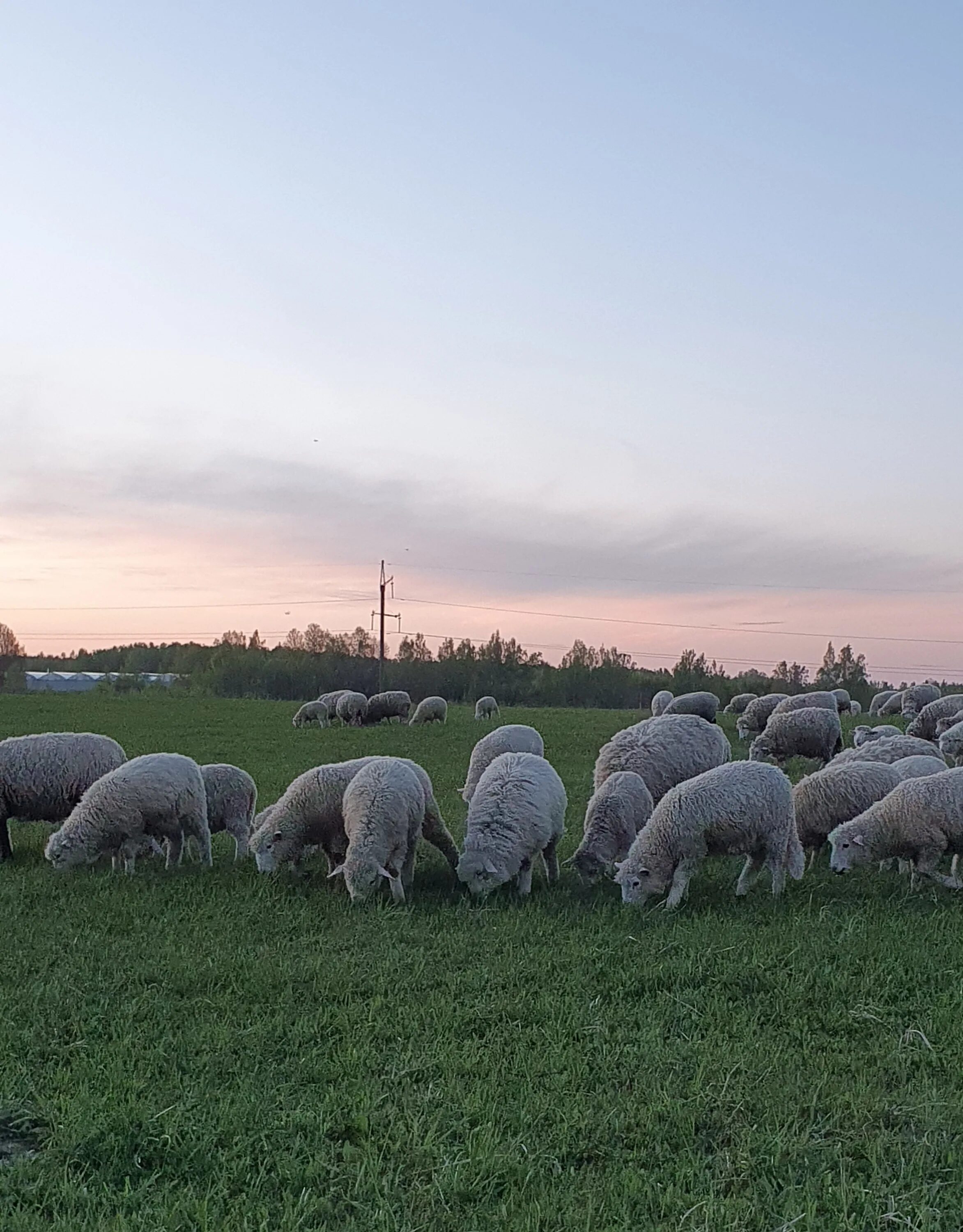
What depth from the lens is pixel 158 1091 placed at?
15.5 feet

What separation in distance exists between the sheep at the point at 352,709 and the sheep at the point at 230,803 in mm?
24041

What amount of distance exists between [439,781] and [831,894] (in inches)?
367

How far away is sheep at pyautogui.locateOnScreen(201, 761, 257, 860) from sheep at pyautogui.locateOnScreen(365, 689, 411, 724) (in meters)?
24.5

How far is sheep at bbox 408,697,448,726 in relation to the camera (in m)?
36.1

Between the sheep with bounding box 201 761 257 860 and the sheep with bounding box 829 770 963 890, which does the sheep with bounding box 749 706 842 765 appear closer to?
the sheep with bounding box 829 770 963 890

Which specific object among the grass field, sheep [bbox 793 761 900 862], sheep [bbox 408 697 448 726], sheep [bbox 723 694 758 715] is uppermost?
sheep [bbox 793 761 900 862]

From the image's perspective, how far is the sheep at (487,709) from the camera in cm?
3766

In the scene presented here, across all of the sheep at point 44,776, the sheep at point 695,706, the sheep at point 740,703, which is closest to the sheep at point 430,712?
the sheep at point 740,703

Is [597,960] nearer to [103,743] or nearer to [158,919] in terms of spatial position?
[158,919]

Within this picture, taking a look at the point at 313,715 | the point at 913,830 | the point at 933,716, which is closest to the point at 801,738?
the point at 933,716

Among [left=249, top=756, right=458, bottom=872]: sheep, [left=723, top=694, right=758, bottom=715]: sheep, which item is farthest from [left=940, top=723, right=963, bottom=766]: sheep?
[left=723, top=694, right=758, bottom=715]: sheep

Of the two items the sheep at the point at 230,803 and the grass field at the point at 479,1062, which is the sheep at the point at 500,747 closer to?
the sheep at the point at 230,803

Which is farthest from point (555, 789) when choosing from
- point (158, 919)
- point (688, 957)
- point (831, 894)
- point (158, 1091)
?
point (158, 1091)

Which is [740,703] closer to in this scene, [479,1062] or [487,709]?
[487,709]
